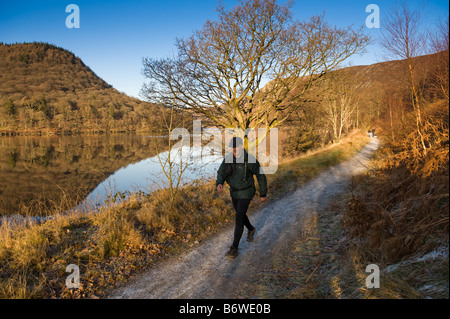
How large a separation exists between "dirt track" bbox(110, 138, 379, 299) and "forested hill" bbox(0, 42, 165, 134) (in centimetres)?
492

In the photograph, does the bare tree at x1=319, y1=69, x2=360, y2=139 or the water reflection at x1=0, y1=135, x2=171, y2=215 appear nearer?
the water reflection at x1=0, y1=135, x2=171, y2=215

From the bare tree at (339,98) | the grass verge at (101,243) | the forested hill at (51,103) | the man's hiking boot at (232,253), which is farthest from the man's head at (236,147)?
the bare tree at (339,98)

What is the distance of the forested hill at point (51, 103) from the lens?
7038cm

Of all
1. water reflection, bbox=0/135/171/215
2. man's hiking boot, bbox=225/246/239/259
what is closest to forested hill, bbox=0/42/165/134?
man's hiking boot, bbox=225/246/239/259

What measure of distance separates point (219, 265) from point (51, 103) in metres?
111

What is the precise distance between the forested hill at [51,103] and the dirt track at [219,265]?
4.92 meters

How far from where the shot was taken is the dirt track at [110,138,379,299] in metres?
3.73

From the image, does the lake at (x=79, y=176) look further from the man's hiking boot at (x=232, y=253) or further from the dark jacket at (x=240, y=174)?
the man's hiking boot at (x=232, y=253)

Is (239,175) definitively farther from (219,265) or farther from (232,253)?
(219,265)

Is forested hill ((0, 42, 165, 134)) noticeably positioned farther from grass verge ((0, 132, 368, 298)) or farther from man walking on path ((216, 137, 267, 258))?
man walking on path ((216, 137, 267, 258))

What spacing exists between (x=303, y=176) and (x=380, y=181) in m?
5.36

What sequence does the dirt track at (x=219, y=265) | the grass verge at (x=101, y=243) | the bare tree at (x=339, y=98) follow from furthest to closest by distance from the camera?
the bare tree at (x=339, y=98) → the grass verge at (x=101, y=243) → the dirt track at (x=219, y=265)
